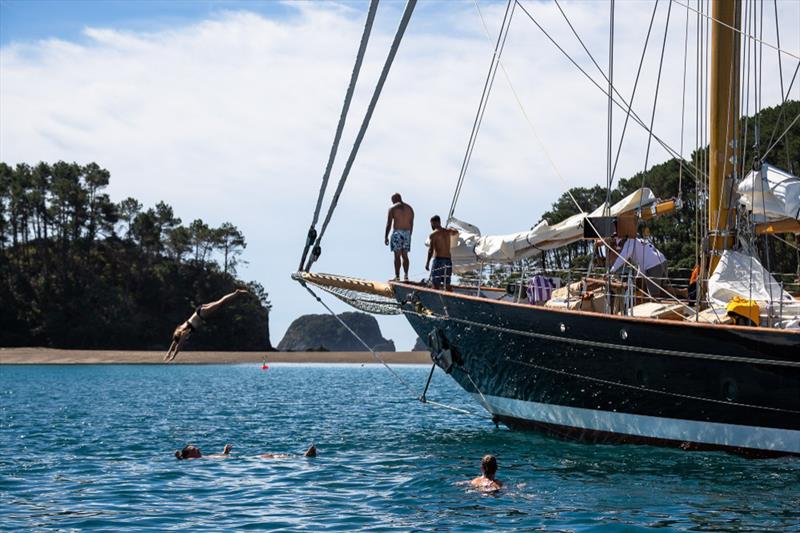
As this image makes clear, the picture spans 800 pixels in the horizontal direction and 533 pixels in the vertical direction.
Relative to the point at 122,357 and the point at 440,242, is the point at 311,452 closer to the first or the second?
the point at 440,242

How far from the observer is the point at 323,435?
23.2 m

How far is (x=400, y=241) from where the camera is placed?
21.5 metres

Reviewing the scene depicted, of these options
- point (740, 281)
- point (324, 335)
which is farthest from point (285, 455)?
point (324, 335)

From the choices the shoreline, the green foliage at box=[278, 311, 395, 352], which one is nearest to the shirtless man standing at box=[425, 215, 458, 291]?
the shoreline

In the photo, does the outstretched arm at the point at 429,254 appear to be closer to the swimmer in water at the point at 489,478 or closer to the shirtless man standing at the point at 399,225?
the shirtless man standing at the point at 399,225

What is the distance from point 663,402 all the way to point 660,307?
1.57 metres

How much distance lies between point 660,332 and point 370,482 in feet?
16.9

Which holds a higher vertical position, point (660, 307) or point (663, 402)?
point (660, 307)

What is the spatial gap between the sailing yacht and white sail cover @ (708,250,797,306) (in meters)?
0.02

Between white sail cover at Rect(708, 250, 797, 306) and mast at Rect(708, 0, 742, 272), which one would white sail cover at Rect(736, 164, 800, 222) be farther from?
white sail cover at Rect(708, 250, 797, 306)

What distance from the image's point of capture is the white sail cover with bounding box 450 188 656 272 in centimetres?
1973

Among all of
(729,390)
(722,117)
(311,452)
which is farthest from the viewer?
(722,117)

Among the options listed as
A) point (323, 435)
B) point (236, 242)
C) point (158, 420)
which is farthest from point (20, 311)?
point (323, 435)

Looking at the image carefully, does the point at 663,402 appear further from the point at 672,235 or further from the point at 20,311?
the point at 20,311
